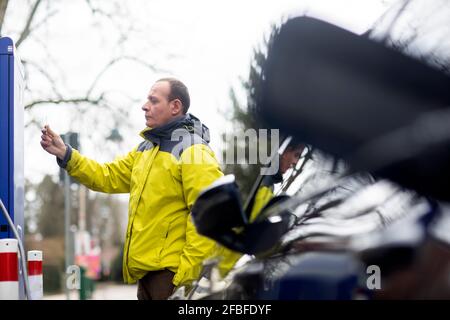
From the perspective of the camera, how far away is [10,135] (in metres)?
4.10

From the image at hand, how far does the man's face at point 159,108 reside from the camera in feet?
13.5

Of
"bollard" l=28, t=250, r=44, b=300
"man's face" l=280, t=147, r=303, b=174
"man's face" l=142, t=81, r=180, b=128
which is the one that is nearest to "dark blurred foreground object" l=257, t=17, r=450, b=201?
"man's face" l=280, t=147, r=303, b=174

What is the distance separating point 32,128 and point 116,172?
26.8 ft

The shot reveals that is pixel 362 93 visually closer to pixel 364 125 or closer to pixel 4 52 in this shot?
pixel 364 125

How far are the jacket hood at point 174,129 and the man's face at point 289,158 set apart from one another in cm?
185

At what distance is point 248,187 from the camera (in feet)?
7.25

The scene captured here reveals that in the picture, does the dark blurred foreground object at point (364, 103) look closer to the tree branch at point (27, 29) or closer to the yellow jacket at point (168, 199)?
the yellow jacket at point (168, 199)

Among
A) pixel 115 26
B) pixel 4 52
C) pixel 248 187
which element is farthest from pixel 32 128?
pixel 248 187

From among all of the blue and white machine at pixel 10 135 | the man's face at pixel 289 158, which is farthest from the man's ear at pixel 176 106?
the man's face at pixel 289 158

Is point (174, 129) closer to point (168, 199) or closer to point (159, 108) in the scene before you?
point (159, 108)

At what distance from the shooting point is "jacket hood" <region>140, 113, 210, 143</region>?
13.1ft

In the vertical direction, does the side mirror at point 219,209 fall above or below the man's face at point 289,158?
below

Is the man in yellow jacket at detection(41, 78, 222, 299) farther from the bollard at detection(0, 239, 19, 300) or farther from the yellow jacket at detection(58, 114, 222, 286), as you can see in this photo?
the bollard at detection(0, 239, 19, 300)

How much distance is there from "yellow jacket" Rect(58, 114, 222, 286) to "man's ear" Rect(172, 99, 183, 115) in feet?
0.61
